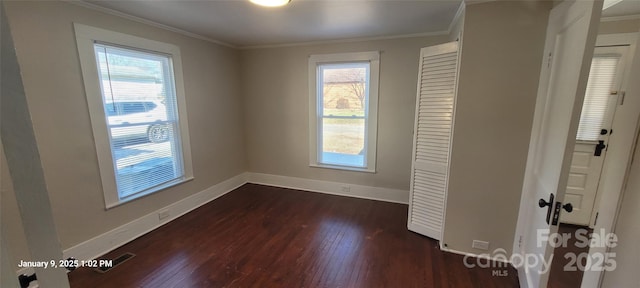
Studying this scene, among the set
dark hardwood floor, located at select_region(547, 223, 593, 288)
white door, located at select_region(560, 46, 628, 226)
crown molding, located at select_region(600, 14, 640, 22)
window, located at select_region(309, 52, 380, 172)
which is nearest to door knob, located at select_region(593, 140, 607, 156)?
white door, located at select_region(560, 46, 628, 226)

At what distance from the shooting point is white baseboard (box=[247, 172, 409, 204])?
12.1 ft

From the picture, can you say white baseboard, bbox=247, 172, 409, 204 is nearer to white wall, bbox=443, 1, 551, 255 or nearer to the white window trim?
white wall, bbox=443, 1, 551, 255

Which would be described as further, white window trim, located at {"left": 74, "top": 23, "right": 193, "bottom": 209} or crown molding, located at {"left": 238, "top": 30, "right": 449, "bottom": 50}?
crown molding, located at {"left": 238, "top": 30, "right": 449, "bottom": 50}

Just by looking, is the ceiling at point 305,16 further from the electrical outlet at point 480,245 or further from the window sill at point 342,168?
the electrical outlet at point 480,245

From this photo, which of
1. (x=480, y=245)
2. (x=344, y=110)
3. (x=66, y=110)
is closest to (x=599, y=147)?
(x=480, y=245)

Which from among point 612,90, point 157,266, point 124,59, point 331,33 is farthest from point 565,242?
point 124,59

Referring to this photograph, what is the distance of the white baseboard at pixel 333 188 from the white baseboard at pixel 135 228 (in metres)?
0.76

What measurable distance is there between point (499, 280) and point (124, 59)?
4033mm

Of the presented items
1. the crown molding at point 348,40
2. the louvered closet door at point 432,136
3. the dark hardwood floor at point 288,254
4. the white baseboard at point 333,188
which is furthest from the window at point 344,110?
the louvered closet door at point 432,136

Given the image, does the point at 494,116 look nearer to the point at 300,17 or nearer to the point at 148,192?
the point at 300,17

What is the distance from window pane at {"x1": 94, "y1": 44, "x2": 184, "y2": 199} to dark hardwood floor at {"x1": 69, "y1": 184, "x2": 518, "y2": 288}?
665 mm

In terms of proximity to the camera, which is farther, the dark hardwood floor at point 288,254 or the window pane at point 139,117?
the window pane at point 139,117

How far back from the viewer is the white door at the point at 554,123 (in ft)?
4.15

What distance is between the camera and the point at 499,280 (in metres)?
2.13
